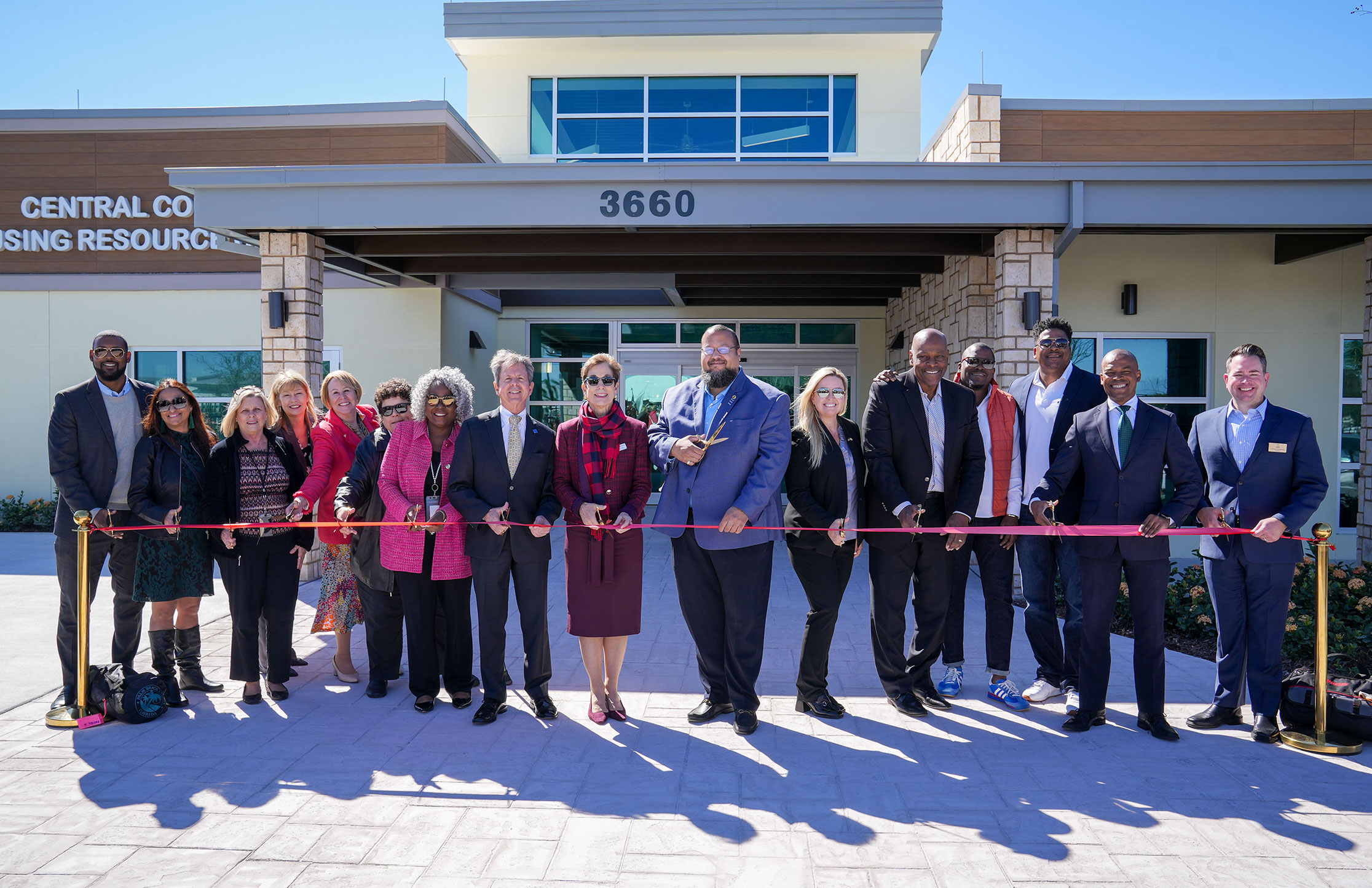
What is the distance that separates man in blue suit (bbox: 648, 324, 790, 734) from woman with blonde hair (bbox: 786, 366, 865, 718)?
0.15 meters

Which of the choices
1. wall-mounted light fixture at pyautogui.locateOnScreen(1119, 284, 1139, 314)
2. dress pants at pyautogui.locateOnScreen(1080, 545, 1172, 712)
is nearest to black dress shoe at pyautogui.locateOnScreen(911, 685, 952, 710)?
dress pants at pyautogui.locateOnScreen(1080, 545, 1172, 712)

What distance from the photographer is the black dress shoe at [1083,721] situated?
4.33m

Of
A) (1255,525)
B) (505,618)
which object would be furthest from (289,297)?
(1255,525)

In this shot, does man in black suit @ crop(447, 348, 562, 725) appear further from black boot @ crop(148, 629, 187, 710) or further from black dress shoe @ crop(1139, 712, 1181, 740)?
black dress shoe @ crop(1139, 712, 1181, 740)

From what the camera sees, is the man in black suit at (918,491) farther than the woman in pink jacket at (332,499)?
No

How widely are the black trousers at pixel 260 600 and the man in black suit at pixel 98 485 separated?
1.75ft

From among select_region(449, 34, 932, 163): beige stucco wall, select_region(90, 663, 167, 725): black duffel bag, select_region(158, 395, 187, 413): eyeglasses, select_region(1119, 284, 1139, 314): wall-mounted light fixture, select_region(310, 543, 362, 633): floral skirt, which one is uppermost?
select_region(449, 34, 932, 163): beige stucco wall

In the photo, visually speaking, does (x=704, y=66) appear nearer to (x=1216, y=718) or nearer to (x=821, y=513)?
(x=821, y=513)

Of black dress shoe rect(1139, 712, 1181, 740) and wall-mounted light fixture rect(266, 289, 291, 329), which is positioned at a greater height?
wall-mounted light fixture rect(266, 289, 291, 329)

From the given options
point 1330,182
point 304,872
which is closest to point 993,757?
point 304,872

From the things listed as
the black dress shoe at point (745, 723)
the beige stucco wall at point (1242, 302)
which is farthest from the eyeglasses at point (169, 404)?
the beige stucco wall at point (1242, 302)

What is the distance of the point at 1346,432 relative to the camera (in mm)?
9883

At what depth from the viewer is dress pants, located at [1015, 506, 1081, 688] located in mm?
4730

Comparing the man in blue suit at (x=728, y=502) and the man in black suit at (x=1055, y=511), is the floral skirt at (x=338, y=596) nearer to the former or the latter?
the man in blue suit at (x=728, y=502)
